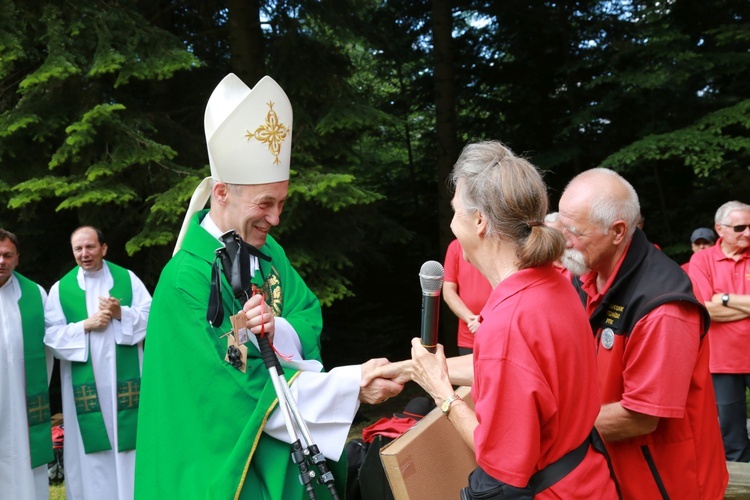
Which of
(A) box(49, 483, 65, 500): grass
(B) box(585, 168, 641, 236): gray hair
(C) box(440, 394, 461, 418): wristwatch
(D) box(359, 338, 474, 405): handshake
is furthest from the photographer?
(A) box(49, 483, 65, 500): grass

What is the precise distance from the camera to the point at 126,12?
7.88m

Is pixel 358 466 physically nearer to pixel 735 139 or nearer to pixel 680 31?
pixel 735 139

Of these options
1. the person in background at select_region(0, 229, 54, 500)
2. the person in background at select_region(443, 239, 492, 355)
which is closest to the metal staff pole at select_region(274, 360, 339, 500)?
the person in background at select_region(443, 239, 492, 355)

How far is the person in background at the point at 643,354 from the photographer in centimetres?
253

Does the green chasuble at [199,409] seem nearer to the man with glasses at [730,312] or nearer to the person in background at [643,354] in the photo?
the person in background at [643,354]

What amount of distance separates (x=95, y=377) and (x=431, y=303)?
4516 mm

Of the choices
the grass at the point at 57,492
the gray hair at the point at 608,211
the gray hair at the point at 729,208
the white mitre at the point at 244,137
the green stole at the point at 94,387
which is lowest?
the grass at the point at 57,492

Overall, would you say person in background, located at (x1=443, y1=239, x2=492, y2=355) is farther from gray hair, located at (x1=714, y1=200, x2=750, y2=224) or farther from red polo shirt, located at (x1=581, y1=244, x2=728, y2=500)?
red polo shirt, located at (x1=581, y1=244, x2=728, y2=500)

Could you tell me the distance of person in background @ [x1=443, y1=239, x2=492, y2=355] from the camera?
6.46 m

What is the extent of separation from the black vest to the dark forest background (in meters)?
5.16

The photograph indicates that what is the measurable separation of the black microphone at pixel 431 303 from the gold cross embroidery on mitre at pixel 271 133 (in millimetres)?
1064

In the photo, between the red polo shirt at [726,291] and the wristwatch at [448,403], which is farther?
the red polo shirt at [726,291]

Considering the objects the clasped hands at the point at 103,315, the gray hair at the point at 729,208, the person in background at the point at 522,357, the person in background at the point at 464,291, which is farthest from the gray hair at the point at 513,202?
the clasped hands at the point at 103,315

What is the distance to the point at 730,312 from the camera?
595 centimetres
